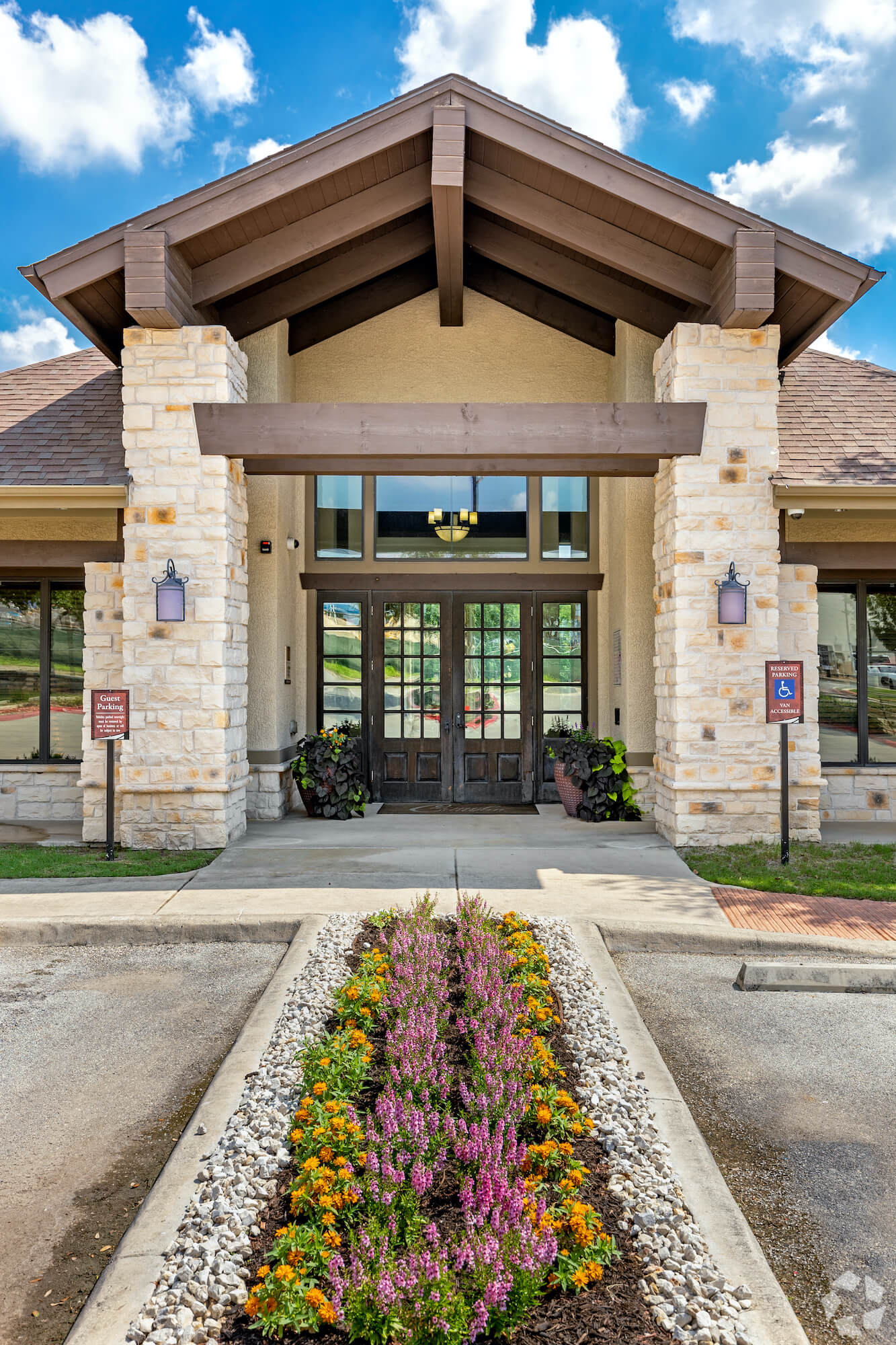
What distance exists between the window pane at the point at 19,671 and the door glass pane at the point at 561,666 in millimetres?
5490

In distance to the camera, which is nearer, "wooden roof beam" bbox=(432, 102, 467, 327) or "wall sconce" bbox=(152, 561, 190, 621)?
"wooden roof beam" bbox=(432, 102, 467, 327)

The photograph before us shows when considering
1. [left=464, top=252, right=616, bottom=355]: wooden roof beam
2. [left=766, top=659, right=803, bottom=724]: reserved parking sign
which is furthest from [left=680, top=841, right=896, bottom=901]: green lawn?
[left=464, top=252, right=616, bottom=355]: wooden roof beam

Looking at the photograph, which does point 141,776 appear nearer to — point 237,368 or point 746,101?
Answer: point 237,368

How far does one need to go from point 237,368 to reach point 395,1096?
264 inches

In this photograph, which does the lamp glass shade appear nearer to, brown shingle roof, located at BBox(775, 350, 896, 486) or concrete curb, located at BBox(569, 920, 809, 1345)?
brown shingle roof, located at BBox(775, 350, 896, 486)

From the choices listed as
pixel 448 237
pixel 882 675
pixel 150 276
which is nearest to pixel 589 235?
pixel 448 237

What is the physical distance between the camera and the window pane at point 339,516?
396 inches

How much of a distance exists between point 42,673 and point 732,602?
686 cm

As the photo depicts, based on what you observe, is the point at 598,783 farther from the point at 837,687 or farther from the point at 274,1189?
the point at 274,1189

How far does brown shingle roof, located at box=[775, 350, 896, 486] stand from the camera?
7539mm

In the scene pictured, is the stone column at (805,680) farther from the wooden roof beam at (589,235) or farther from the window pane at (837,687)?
the wooden roof beam at (589,235)

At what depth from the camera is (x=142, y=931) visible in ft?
17.4

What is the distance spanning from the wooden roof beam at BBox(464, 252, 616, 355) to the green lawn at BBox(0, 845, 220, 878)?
657 cm

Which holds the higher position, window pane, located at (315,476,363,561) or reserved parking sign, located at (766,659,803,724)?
window pane, located at (315,476,363,561)
